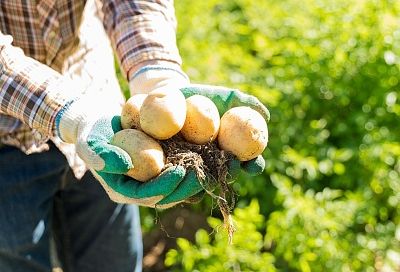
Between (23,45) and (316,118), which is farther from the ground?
(23,45)

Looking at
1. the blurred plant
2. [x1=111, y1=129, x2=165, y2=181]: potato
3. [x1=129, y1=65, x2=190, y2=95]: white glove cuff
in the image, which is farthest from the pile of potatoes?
the blurred plant

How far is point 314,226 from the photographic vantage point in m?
2.46

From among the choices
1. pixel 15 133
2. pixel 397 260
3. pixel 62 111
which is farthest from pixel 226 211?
pixel 397 260

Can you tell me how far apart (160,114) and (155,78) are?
0.26m

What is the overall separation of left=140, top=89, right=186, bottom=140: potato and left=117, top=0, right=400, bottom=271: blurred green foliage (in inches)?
38.7

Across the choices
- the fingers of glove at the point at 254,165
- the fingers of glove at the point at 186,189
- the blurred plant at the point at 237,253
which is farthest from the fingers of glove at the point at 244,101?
the blurred plant at the point at 237,253

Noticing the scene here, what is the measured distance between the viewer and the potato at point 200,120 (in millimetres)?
1475

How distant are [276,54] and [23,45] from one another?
177cm

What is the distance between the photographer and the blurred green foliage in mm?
2490

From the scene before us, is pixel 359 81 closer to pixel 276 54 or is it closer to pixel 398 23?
pixel 398 23

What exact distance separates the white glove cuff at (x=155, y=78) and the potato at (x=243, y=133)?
0.63ft

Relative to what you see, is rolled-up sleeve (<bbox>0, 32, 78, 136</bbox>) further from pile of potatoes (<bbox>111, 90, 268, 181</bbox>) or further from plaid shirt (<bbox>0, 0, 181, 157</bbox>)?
pile of potatoes (<bbox>111, 90, 268, 181</bbox>)

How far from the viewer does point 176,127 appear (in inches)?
58.1

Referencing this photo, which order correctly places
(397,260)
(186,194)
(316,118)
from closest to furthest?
(186,194), (397,260), (316,118)
